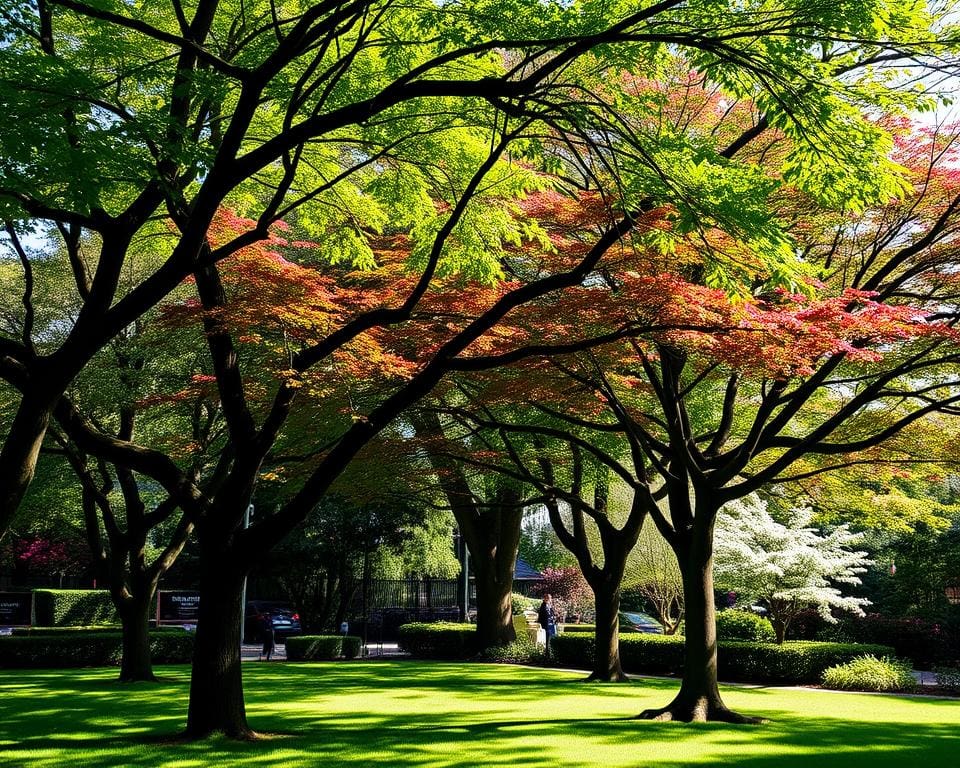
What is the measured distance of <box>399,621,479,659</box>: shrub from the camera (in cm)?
2814

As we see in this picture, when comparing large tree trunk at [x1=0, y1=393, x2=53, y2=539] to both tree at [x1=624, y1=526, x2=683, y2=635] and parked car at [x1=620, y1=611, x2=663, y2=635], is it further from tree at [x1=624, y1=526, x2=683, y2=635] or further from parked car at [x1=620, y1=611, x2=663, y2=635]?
parked car at [x1=620, y1=611, x2=663, y2=635]

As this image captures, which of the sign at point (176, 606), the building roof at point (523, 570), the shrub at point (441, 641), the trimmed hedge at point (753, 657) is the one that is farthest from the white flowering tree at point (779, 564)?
the building roof at point (523, 570)

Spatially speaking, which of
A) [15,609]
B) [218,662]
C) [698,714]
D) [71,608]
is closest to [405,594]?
[71,608]

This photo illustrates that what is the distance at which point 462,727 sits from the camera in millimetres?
13180

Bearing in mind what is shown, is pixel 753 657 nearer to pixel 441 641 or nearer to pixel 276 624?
pixel 441 641

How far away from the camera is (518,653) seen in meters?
26.8

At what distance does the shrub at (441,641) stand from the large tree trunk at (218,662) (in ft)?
52.6

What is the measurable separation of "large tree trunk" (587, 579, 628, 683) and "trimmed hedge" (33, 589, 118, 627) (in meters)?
22.1

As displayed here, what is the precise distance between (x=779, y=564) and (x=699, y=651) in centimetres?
1126

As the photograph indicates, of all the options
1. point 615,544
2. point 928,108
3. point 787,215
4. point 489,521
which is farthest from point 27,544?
Answer: point 928,108

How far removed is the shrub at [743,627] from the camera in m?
25.1

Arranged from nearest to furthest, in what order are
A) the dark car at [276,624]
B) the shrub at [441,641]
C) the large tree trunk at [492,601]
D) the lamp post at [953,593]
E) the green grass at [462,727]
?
the green grass at [462,727] < the lamp post at [953,593] < the large tree trunk at [492,601] < the shrub at [441,641] < the dark car at [276,624]

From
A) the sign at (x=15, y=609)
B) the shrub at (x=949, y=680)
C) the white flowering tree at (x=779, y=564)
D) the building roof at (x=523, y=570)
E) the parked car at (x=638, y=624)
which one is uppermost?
the building roof at (x=523, y=570)

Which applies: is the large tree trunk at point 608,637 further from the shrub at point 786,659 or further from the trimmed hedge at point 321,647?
the trimmed hedge at point 321,647
